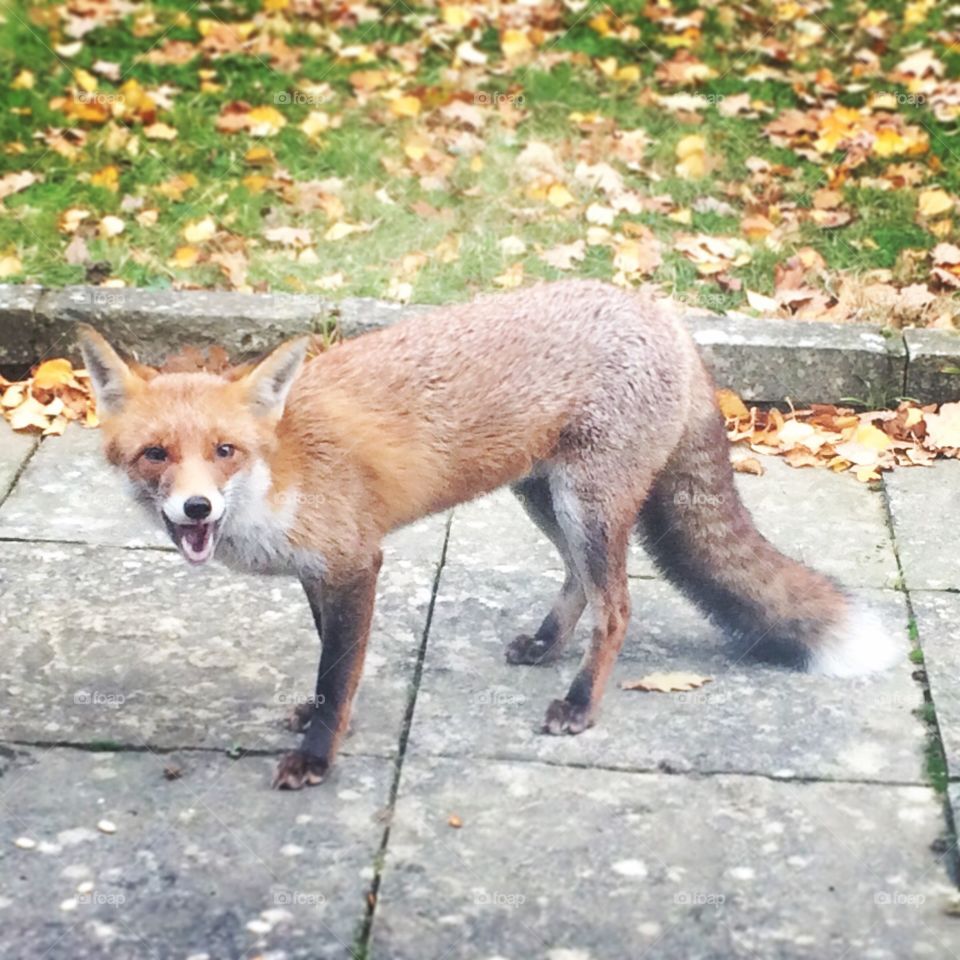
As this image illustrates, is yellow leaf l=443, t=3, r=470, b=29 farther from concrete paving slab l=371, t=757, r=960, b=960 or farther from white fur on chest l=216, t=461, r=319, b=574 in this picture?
concrete paving slab l=371, t=757, r=960, b=960

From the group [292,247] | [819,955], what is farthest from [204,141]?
[819,955]

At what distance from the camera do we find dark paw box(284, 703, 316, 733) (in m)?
4.37

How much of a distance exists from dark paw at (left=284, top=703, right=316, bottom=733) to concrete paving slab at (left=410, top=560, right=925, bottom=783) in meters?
0.31

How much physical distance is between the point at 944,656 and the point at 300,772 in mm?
2046

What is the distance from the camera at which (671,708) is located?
14.7 feet

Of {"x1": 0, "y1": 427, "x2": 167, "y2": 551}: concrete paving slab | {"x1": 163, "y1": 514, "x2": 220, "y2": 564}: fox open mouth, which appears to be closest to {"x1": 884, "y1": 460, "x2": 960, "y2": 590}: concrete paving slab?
{"x1": 163, "y1": 514, "x2": 220, "y2": 564}: fox open mouth

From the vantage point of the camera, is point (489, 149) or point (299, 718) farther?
point (489, 149)

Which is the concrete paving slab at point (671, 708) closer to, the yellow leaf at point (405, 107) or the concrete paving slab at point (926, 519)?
the concrete paving slab at point (926, 519)

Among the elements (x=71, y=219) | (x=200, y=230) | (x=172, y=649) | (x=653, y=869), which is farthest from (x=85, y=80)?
(x=653, y=869)

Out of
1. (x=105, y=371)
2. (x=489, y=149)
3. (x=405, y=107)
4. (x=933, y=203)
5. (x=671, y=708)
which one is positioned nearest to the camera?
(x=105, y=371)

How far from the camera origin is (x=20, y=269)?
271 inches

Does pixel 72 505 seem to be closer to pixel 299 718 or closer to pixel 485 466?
pixel 299 718

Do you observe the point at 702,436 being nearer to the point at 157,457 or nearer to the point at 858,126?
the point at 157,457

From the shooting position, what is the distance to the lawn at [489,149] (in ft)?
23.1
